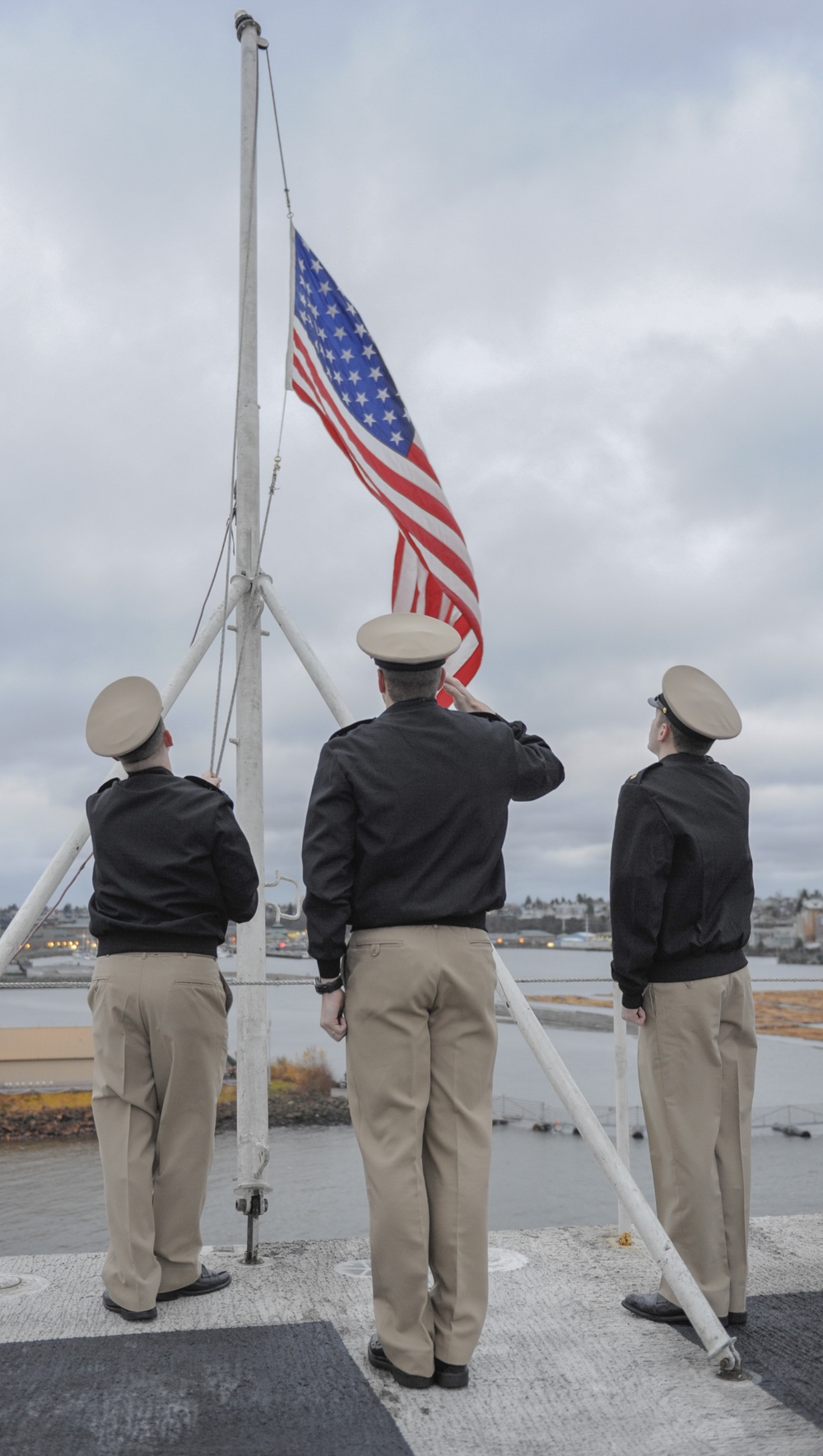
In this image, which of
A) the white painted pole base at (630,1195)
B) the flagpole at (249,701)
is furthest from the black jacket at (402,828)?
the flagpole at (249,701)

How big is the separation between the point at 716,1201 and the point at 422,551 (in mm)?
2822

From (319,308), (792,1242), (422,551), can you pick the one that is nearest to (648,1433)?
(792,1242)

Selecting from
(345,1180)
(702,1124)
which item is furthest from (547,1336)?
(345,1180)

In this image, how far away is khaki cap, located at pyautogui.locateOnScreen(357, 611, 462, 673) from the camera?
2842mm

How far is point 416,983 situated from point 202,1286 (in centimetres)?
136

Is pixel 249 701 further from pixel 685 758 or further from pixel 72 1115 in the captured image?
pixel 72 1115

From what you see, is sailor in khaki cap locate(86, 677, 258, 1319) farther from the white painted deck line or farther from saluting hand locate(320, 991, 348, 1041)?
saluting hand locate(320, 991, 348, 1041)

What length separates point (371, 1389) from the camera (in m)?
2.55

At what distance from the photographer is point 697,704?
3311 millimetres

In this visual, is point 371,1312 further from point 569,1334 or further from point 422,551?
point 422,551

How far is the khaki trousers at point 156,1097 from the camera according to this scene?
3082 mm

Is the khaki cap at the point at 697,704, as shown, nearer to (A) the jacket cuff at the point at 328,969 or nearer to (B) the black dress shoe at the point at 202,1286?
(A) the jacket cuff at the point at 328,969

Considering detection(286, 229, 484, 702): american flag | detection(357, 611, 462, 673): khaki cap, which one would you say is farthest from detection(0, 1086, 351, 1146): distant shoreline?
detection(357, 611, 462, 673): khaki cap

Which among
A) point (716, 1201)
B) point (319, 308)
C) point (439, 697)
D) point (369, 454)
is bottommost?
point (716, 1201)
